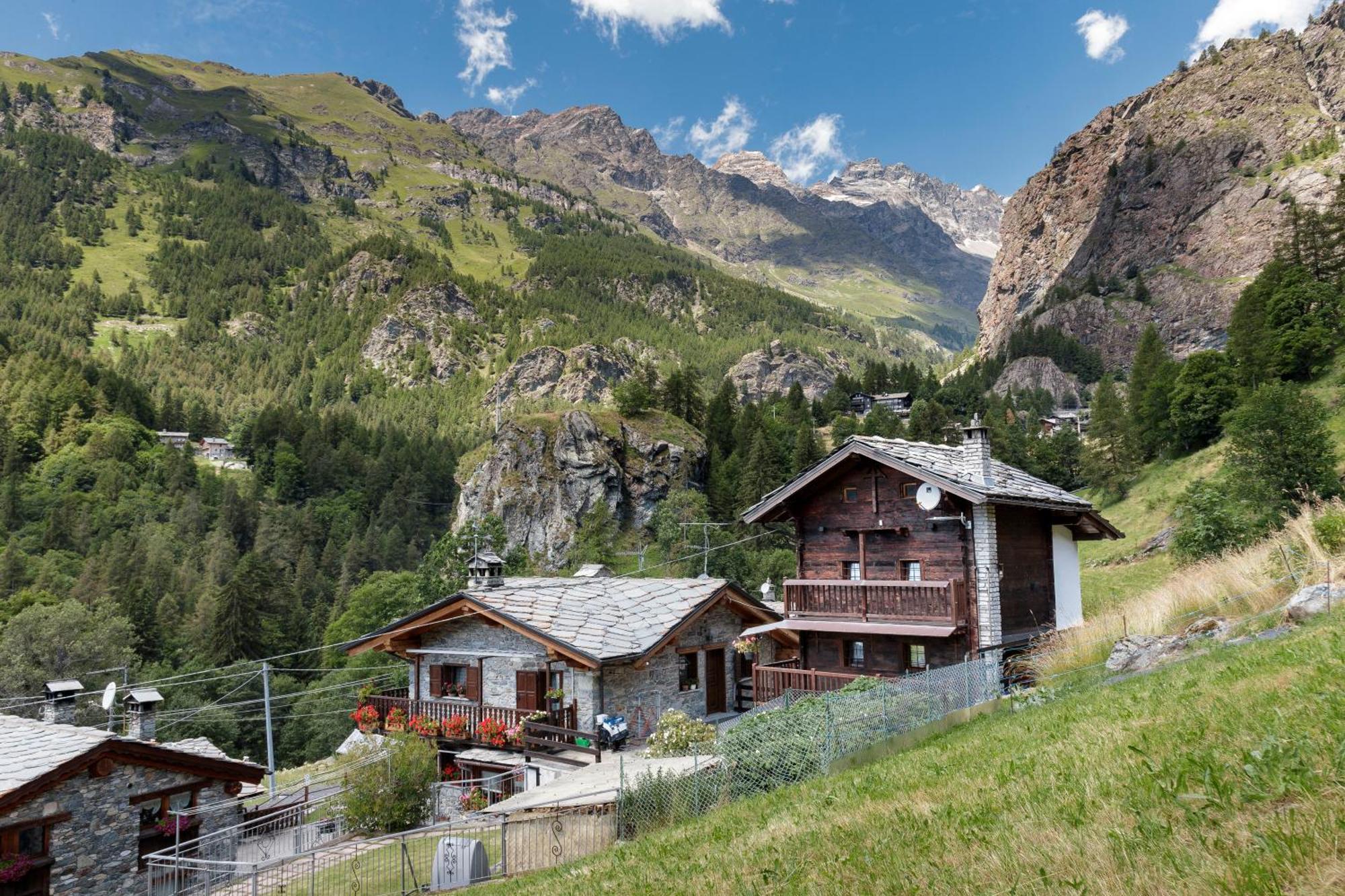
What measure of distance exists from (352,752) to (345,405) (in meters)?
167

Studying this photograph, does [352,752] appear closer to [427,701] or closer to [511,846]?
[427,701]

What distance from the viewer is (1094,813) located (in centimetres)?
510

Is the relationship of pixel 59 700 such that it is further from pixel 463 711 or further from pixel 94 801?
pixel 463 711

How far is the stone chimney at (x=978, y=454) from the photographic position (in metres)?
23.7

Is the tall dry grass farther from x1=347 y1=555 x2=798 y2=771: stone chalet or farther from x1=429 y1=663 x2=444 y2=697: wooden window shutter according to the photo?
x1=429 y1=663 x2=444 y2=697: wooden window shutter

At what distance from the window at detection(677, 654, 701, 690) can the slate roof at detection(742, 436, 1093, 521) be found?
5.33 metres

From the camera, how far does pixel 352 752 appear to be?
887 inches

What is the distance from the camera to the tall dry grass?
14.7 meters

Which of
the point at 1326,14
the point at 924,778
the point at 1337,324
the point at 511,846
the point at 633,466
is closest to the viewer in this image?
the point at 924,778

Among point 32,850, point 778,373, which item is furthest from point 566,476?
point 778,373

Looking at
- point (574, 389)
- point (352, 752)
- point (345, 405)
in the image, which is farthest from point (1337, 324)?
point (345, 405)

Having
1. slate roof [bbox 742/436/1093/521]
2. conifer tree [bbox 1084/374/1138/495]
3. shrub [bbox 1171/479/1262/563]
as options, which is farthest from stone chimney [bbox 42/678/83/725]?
conifer tree [bbox 1084/374/1138/495]

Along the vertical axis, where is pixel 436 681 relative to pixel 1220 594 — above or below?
below

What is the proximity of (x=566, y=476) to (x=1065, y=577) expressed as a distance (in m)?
52.7
